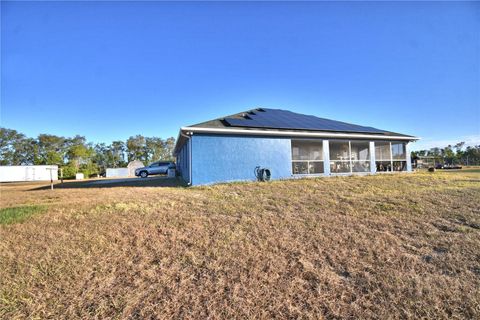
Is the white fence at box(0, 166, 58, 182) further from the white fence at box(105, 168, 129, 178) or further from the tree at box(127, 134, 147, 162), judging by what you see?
the tree at box(127, 134, 147, 162)

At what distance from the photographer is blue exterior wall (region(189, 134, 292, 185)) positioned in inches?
407

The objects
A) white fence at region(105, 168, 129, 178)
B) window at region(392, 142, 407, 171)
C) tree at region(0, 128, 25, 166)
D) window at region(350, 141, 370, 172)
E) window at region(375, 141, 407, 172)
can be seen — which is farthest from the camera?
tree at region(0, 128, 25, 166)

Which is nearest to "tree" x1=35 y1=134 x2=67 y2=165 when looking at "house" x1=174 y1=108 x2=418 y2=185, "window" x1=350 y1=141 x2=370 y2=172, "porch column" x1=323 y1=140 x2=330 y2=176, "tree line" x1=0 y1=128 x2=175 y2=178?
"tree line" x1=0 y1=128 x2=175 y2=178

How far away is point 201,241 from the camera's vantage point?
4.02 metres

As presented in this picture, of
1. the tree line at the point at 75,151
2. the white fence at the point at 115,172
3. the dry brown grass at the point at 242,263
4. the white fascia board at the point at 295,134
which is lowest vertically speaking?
the dry brown grass at the point at 242,263

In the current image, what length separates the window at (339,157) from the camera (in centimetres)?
1379

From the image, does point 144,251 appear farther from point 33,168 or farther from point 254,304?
point 33,168

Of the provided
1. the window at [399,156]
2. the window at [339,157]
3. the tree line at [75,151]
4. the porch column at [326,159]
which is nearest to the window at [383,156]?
the window at [399,156]

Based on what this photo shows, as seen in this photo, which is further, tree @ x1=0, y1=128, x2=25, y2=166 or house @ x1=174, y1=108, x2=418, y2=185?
tree @ x1=0, y1=128, x2=25, y2=166

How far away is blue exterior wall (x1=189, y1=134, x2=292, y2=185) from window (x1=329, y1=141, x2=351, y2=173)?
3.30m

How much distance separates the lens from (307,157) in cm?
1383

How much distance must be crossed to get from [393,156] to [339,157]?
3927 millimetres

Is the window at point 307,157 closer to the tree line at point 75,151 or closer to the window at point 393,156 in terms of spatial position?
the window at point 393,156

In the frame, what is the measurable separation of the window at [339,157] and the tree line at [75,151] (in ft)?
110
